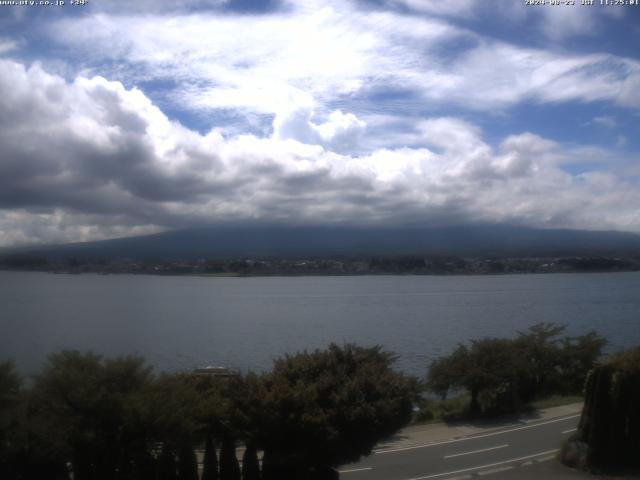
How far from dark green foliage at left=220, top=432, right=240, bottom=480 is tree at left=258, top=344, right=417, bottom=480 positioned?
23.1 inches

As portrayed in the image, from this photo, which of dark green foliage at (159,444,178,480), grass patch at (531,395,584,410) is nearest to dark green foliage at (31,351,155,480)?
dark green foliage at (159,444,178,480)

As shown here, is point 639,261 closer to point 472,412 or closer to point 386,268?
point 386,268

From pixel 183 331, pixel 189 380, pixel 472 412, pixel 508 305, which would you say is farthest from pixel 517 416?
pixel 508 305

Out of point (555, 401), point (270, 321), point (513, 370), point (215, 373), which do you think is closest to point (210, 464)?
point (215, 373)

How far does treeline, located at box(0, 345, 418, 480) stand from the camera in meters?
11.8

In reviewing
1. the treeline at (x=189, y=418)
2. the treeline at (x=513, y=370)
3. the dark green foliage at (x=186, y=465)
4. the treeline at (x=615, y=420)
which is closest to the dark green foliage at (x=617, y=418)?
the treeline at (x=615, y=420)

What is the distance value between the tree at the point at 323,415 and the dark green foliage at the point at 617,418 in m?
4.74

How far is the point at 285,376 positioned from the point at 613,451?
7.74m

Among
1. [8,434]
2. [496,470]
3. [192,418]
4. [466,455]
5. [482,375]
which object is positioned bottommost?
[466,455]

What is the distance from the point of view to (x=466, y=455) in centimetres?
1777

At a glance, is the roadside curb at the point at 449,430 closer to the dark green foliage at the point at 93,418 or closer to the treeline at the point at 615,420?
the treeline at the point at 615,420

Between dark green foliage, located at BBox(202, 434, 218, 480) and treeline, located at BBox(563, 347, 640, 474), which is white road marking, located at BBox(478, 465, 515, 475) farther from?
dark green foliage, located at BBox(202, 434, 218, 480)

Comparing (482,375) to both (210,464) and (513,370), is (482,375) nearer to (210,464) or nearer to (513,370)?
(513,370)

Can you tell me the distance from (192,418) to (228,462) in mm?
1274
